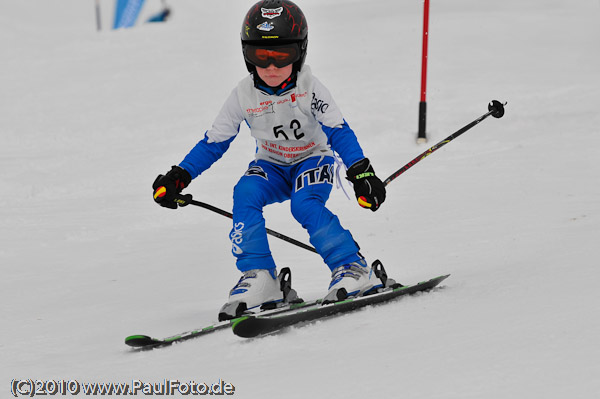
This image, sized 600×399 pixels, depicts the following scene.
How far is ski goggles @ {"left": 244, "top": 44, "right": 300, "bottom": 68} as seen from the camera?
377cm

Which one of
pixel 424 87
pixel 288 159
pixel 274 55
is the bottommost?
pixel 288 159

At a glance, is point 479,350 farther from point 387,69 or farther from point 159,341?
point 387,69

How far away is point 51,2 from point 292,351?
22.6 m

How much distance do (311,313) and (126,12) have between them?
14.5m

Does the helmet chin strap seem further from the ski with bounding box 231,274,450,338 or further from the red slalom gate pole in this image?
the red slalom gate pole

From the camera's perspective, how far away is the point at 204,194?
7281mm

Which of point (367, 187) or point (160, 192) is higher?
point (160, 192)

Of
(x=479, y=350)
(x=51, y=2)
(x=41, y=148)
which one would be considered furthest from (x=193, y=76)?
Result: (x=51, y=2)

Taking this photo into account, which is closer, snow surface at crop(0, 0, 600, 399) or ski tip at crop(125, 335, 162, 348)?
snow surface at crop(0, 0, 600, 399)

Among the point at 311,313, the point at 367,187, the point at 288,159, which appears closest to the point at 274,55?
the point at 288,159

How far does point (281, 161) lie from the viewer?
4.11 m

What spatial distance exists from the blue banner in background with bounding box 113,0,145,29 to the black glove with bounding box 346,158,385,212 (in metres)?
14.0

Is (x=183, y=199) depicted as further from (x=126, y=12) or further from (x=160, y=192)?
(x=126, y=12)

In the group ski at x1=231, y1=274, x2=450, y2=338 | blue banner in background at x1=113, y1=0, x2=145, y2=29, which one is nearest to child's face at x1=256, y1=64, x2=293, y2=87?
ski at x1=231, y1=274, x2=450, y2=338
